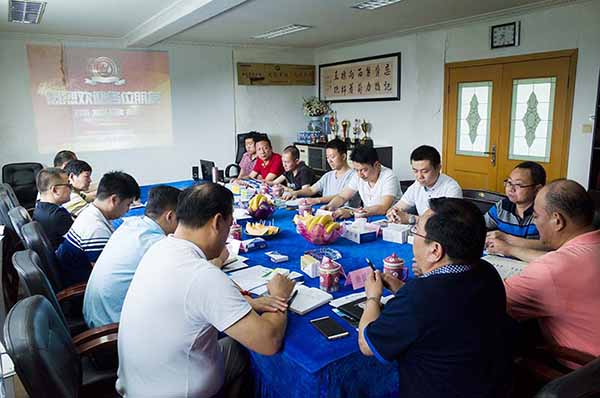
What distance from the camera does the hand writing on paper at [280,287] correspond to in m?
1.66

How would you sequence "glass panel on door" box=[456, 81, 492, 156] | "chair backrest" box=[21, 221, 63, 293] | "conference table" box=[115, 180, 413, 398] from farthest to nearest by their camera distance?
"glass panel on door" box=[456, 81, 492, 156] → "chair backrest" box=[21, 221, 63, 293] → "conference table" box=[115, 180, 413, 398]

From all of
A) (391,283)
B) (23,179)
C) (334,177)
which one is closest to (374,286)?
(391,283)

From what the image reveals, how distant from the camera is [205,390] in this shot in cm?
148

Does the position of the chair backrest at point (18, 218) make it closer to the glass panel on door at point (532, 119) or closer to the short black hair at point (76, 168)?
the short black hair at point (76, 168)

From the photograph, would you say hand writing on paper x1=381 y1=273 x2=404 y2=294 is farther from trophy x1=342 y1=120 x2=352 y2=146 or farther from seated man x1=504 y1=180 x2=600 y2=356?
trophy x1=342 y1=120 x2=352 y2=146

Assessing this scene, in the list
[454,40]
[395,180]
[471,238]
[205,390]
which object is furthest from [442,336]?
[454,40]

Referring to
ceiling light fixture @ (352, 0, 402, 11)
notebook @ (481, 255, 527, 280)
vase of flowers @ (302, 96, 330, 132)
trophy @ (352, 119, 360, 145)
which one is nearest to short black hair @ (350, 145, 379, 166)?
notebook @ (481, 255, 527, 280)

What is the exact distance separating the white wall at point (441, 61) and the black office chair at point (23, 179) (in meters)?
4.43

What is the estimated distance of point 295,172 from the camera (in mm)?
4355

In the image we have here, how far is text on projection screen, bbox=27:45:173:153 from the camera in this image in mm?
5508

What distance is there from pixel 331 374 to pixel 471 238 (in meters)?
0.56

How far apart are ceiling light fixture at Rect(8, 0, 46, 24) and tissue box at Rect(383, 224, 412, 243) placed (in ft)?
11.7

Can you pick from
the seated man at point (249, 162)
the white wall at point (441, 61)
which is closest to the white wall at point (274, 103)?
the white wall at point (441, 61)

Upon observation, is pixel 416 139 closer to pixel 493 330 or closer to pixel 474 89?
pixel 474 89
